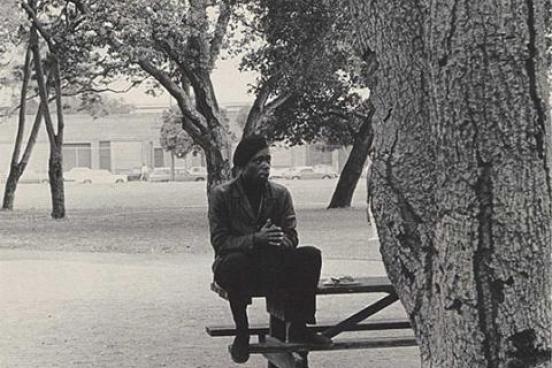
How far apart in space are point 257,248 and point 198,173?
82.0m

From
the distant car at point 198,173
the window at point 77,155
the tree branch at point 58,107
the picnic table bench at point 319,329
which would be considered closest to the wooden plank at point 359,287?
the picnic table bench at point 319,329

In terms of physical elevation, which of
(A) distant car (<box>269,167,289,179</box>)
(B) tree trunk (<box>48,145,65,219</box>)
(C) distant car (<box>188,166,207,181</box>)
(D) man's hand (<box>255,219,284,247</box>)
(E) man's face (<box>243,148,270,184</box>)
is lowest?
(C) distant car (<box>188,166,207,181</box>)

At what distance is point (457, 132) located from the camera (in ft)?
12.8

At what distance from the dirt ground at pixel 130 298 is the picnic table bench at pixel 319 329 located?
92cm

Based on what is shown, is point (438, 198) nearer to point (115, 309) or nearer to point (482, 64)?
point (482, 64)

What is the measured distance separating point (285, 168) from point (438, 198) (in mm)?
86049

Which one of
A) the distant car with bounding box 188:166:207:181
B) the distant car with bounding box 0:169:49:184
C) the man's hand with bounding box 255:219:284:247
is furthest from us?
the distant car with bounding box 0:169:49:184

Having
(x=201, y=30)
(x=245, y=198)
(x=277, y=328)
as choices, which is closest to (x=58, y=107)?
(x=201, y=30)

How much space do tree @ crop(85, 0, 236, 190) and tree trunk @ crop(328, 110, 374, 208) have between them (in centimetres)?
900

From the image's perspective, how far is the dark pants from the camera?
22.4 feet

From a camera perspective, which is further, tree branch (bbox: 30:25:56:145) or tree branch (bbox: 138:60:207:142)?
tree branch (bbox: 30:25:56:145)

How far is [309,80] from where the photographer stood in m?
29.1

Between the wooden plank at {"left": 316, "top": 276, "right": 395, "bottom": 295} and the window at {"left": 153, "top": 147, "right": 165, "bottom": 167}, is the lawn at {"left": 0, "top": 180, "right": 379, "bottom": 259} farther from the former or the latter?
the window at {"left": 153, "top": 147, "right": 165, "bottom": 167}

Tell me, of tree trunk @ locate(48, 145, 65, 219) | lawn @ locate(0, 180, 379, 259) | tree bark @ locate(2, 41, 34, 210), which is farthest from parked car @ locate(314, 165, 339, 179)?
tree trunk @ locate(48, 145, 65, 219)
